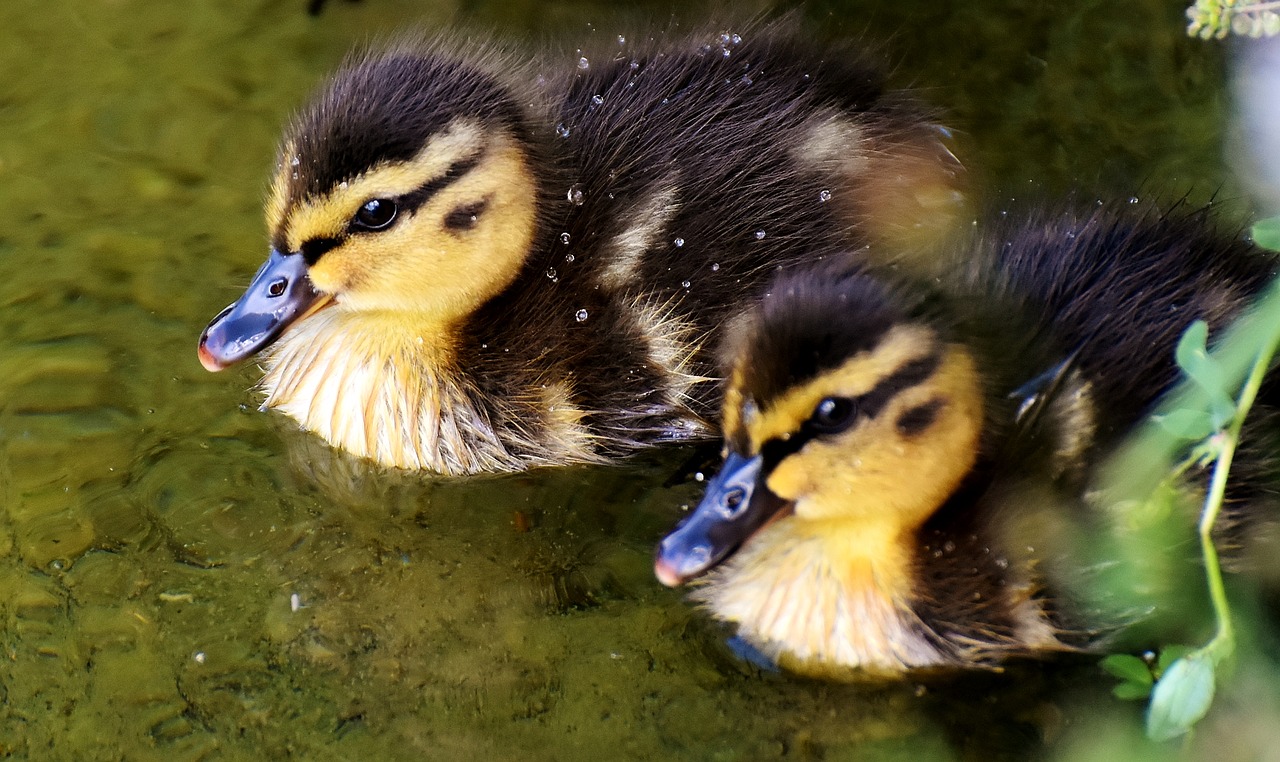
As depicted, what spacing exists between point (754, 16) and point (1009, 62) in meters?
0.73

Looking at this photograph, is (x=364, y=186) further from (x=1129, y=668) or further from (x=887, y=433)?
(x=1129, y=668)

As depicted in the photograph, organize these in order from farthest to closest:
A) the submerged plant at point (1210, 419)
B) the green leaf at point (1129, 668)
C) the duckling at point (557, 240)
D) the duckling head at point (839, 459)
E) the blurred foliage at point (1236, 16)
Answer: the duckling at point (557, 240) → the green leaf at point (1129, 668) → the duckling head at point (839, 459) → the blurred foliage at point (1236, 16) → the submerged plant at point (1210, 419)

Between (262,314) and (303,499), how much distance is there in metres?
0.35

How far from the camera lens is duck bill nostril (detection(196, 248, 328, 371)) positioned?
2424 millimetres

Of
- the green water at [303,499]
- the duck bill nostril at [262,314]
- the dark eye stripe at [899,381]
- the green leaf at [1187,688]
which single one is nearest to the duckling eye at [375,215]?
the duck bill nostril at [262,314]

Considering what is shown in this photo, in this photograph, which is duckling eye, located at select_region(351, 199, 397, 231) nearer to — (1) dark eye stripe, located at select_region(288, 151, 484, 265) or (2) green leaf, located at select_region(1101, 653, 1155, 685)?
(1) dark eye stripe, located at select_region(288, 151, 484, 265)

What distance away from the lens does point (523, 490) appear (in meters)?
2.62

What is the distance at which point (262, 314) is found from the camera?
2.44m

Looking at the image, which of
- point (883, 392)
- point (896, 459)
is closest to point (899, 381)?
point (883, 392)

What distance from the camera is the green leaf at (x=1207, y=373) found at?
5.06ft

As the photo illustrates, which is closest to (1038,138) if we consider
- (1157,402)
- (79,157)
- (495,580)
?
(1157,402)

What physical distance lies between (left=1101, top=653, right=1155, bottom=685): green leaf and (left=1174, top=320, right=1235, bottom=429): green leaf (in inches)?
22.8

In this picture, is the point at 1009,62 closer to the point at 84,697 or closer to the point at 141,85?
the point at 141,85

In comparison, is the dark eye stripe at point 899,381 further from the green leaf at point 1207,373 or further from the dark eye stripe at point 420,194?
the dark eye stripe at point 420,194
